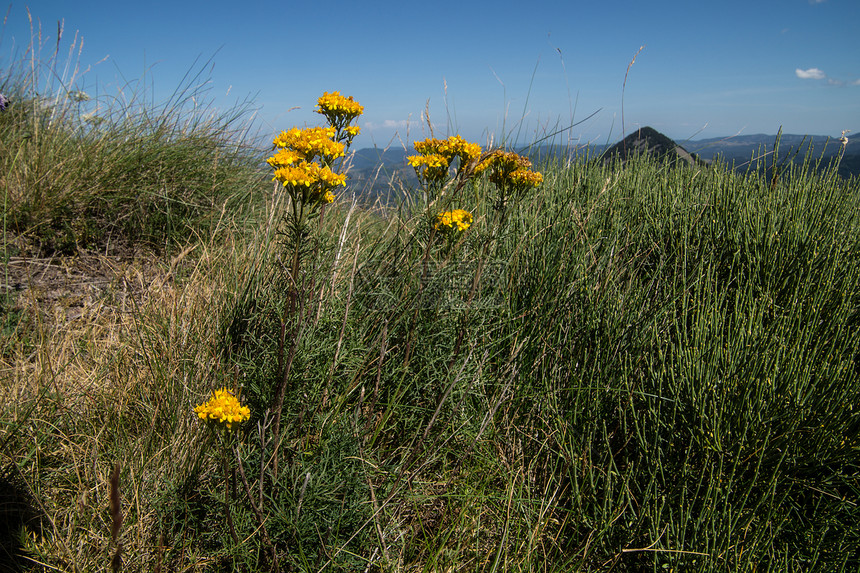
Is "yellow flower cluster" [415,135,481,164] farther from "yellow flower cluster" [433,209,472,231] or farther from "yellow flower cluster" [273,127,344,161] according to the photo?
"yellow flower cluster" [273,127,344,161]

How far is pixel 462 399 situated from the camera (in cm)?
138

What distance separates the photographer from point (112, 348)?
6.77ft

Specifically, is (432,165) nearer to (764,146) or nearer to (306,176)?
(306,176)

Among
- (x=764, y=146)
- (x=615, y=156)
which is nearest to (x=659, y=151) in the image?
(x=615, y=156)

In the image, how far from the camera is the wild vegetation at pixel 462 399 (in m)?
1.33

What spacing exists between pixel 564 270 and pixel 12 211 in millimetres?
3215

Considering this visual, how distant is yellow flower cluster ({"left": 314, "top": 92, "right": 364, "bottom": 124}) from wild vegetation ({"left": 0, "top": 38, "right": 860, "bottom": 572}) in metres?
0.03

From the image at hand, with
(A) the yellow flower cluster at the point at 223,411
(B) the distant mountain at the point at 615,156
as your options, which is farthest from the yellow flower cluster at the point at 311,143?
(A) the yellow flower cluster at the point at 223,411

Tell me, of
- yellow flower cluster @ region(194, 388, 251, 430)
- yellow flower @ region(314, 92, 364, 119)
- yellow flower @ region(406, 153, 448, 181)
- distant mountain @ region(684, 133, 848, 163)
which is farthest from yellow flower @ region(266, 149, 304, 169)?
distant mountain @ region(684, 133, 848, 163)

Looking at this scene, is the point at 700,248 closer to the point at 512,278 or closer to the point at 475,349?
the point at 512,278

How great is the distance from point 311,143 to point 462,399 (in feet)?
2.82

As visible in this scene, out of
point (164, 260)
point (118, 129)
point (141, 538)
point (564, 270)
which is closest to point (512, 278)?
point (564, 270)

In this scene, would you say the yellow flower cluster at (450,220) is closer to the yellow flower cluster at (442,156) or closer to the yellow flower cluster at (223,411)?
the yellow flower cluster at (442,156)

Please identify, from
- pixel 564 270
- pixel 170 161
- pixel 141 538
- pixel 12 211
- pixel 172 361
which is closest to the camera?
pixel 141 538
